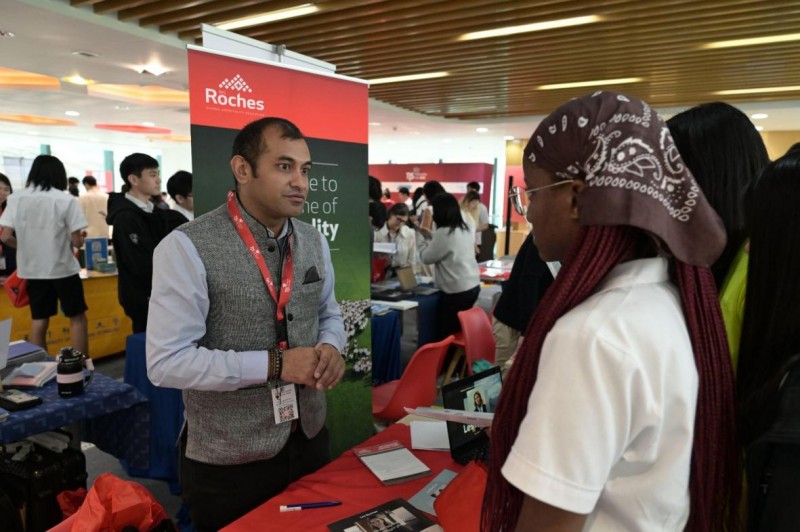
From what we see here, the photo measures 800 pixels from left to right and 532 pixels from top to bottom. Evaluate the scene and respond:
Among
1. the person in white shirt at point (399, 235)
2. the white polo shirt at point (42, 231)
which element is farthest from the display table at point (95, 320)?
the person in white shirt at point (399, 235)

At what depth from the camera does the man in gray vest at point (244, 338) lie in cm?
137

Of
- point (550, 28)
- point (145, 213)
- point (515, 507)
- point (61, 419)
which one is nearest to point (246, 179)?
point (515, 507)

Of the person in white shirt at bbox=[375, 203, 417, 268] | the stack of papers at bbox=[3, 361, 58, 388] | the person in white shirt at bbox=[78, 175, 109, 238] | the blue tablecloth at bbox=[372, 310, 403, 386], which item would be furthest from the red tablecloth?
the person in white shirt at bbox=[78, 175, 109, 238]

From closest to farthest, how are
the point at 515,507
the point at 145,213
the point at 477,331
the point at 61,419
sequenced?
1. the point at 515,507
2. the point at 61,419
3. the point at 477,331
4. the point at 145,213

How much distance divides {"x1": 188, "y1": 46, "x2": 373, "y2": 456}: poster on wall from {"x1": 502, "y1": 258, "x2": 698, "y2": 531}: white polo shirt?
1.68m

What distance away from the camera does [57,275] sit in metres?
4.24

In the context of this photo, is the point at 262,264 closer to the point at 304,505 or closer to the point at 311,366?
the point at 311,366

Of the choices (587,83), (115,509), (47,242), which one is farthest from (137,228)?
(587,83)

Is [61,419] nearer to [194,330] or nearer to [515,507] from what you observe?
[194,330]

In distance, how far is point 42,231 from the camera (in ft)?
13.7

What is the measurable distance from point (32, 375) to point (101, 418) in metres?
0.42

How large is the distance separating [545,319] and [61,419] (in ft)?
6.86

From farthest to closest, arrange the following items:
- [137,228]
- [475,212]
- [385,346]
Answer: [475,212] → [385,346] → [137,228]

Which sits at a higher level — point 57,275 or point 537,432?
point 537,432
